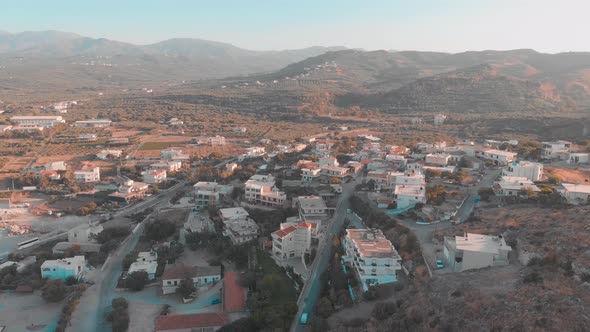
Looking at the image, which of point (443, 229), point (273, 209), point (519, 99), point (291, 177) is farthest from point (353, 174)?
point (519, 99)

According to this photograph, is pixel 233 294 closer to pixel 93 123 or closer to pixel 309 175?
pixel 309 175

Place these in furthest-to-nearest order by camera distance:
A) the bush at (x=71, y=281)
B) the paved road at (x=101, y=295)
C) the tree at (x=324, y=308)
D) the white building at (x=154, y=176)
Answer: the white building at (x=154, y=176) < the bush at (x=71, y=281) < the paved road at (x=101, y=295) < the tree at (x=324, y=308)

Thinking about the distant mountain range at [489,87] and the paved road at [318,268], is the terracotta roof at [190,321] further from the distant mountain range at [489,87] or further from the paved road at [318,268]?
the distant mountain range at [489,87]

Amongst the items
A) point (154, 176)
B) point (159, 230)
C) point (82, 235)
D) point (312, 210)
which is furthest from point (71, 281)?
point (154, 176)

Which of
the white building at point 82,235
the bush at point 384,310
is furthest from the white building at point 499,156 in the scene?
the white building at point 82,235

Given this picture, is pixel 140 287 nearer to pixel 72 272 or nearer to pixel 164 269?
pixel 164 269

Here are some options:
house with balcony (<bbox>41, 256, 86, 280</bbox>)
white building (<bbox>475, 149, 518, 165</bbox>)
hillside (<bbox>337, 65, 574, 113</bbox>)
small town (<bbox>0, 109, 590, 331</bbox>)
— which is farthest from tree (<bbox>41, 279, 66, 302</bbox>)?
hillside (<bbox>337, 65, 574, 113</bbox>)
